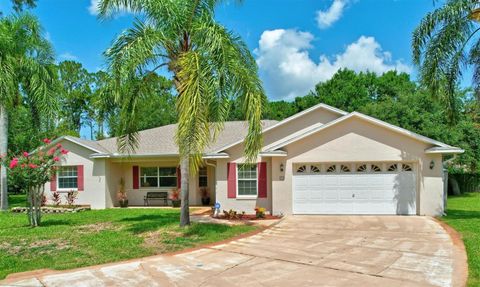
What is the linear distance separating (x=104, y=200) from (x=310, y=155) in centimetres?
1132

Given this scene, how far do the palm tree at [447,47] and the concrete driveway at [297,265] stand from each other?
5735 mm

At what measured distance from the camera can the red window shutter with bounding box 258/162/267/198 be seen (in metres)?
16.6

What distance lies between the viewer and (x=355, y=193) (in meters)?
15.6

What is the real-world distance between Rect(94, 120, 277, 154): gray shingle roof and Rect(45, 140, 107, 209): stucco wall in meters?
0.81

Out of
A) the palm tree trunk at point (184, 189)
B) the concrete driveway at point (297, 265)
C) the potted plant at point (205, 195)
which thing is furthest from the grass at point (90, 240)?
the potted plant at point (205, 195)

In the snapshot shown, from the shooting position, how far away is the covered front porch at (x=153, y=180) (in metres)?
20.5

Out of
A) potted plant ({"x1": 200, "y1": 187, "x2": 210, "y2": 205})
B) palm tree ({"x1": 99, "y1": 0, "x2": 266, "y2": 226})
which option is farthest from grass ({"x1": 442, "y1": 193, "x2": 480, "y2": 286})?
potted plant ({"x1": 200, "y1": 187, "x2": 210, "y2": 205})

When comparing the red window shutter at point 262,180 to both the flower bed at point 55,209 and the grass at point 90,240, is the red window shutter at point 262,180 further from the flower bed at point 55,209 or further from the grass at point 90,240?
the flower bed at point 55,209

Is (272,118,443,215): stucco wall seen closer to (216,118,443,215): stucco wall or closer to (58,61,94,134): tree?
(216,118,443,215): stucco wall

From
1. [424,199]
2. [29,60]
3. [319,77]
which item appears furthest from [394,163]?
[319,77]

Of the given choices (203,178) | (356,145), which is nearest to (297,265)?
(356,145)

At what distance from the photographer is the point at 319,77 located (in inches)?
1636

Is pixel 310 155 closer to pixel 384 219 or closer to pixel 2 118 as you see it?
pixel 384 219

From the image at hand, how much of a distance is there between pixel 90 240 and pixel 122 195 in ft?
34.1
